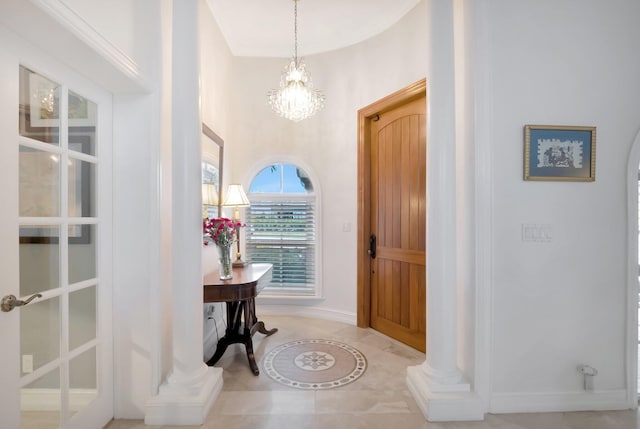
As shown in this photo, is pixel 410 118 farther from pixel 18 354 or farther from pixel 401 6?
pixel 18 354

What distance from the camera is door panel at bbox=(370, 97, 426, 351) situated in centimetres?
283

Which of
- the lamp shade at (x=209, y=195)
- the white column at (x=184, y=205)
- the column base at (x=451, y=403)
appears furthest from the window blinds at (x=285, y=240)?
the column base at (x=451, y=403)

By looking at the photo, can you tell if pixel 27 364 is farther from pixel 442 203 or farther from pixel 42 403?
pixel 442 203

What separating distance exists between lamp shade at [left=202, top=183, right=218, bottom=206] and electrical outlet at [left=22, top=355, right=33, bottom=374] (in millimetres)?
1549

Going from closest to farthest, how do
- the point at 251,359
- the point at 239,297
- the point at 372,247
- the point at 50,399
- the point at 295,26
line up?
the point at 50,399 → the point at 239,297 → the point at 251,359 → the point at 295,26 → the point at 372,247

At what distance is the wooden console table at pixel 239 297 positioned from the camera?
226 centimetres

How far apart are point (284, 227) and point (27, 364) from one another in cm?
266

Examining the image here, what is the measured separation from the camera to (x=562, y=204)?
199 centimetres

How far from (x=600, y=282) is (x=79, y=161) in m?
3.25

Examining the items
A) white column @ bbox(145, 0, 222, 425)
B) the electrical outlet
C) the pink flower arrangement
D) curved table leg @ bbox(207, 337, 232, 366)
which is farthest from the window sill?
the electrical outlet

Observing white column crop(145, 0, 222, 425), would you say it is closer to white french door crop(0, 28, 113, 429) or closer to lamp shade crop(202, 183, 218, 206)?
white french door crop(0, 28, 113, 429)

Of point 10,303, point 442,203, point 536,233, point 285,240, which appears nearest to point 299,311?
point 285,240

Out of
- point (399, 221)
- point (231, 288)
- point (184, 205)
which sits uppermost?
point (184, 205)

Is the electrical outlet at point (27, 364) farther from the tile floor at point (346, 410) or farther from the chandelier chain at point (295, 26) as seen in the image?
the chandelier chain at point (295, 26)
